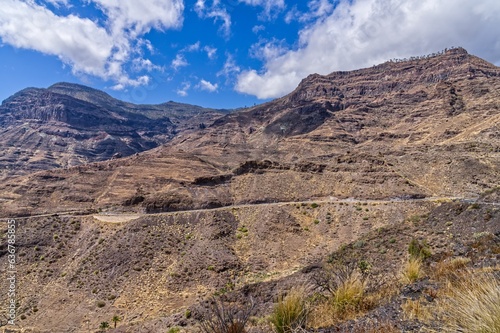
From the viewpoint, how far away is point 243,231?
36.3m

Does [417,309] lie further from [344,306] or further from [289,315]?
[289,315]

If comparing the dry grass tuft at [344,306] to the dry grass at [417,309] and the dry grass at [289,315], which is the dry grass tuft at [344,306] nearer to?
the dry grass at [289,315]

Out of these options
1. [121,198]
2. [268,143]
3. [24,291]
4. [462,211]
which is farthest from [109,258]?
[268,143]

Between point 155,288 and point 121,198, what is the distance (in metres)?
43.7

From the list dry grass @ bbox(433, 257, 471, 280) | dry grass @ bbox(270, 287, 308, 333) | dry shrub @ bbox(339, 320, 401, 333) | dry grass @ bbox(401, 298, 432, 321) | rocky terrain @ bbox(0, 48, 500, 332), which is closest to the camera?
dry shrub @ bbox(339, 320, 401, 333)

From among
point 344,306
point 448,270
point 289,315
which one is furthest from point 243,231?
point 289,315

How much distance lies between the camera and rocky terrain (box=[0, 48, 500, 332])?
17672mm

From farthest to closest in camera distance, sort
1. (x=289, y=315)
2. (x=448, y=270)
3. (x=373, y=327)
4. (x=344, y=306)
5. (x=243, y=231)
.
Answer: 1. (x=243, y=231)
2. (x=448, y=270)
3. (x=344, y=306)
4. (x=289, y=315)
5. (x=373, y=327)

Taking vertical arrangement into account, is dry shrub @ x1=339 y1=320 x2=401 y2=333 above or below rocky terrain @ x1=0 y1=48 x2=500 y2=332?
above

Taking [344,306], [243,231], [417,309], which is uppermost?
[417,309]

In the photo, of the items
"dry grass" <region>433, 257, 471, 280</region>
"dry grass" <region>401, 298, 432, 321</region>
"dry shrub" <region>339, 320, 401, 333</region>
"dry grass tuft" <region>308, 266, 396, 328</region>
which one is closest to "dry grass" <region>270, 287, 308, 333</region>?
"dry grass tuft" <region>308, 266, 396, 328</region>

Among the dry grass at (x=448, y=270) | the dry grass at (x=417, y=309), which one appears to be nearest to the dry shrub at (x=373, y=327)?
the dry grass at (x=417, y=309)

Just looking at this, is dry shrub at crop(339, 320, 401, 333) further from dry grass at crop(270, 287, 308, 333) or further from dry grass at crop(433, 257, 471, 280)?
dry grass at crop(433, 257, 471, 280)

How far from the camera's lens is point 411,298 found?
616 cm
